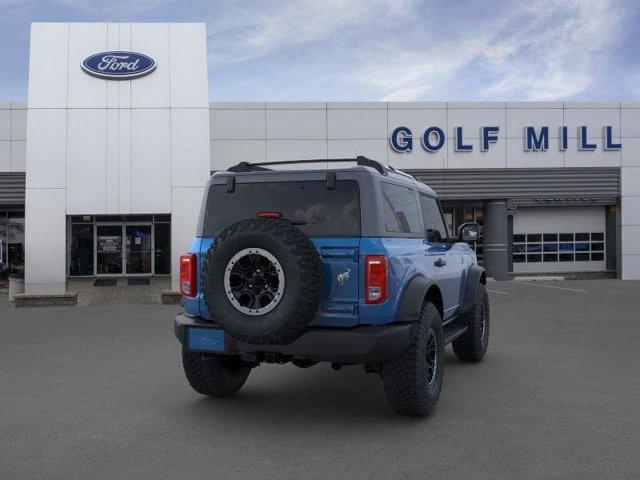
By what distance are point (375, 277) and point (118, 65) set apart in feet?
51.1

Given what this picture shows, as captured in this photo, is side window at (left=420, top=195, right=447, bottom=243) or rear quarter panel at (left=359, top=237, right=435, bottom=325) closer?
rear quarter panel at (left=359, top=237, right=435, bottom=325)

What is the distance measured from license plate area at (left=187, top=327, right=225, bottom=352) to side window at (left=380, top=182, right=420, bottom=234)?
1.57 m

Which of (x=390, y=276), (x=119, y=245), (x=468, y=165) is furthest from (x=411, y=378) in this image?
(x=119, y=245)

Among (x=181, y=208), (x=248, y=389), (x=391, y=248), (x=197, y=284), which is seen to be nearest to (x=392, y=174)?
(x=391, y=248)

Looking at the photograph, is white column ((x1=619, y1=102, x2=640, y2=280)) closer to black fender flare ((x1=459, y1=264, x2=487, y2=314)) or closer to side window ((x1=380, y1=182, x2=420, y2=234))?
black fender flare ((x1=459, y1=264, x2=487, y2=314))

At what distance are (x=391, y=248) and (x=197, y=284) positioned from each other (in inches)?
64.7

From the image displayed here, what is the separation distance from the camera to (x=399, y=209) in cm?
555

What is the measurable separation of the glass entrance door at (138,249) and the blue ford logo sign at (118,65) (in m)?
8.70

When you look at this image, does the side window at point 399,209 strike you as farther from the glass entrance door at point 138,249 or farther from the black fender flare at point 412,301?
the glass entrance door at point 138,249

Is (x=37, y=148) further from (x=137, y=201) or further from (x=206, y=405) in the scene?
(x=206, y=405)

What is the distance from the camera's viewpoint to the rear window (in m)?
4.96

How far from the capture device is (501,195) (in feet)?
83.0

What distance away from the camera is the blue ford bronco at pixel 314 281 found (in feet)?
15.1

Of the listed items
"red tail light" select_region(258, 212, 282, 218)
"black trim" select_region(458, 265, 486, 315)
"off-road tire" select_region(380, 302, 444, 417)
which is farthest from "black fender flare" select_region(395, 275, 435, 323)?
"black trim" select_region(458, 265, 486, 315)
